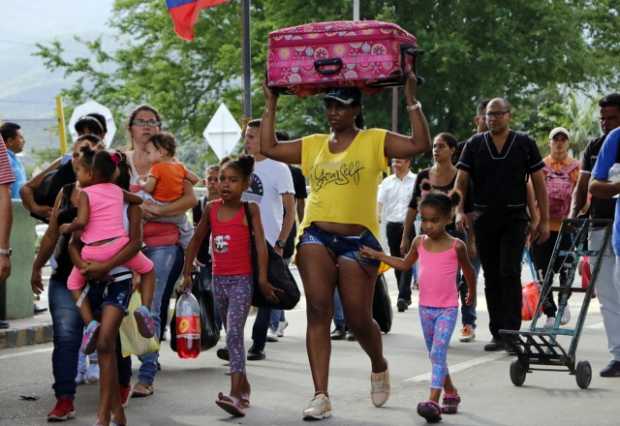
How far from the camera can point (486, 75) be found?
143 feet

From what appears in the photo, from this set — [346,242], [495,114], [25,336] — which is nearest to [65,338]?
[346,242]

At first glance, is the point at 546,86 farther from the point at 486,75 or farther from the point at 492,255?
the point at 492,255

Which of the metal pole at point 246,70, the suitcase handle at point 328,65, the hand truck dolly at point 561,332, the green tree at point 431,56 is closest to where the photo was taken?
the suitcase handle at point 328,65

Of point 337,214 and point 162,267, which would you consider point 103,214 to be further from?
point 162,267

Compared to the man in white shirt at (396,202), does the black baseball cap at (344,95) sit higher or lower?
higher

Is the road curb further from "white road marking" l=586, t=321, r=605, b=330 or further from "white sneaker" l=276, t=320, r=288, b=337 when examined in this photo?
"white road marking" l=586, t=321, r=605, b=330

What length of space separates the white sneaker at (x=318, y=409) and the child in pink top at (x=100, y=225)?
100 cm

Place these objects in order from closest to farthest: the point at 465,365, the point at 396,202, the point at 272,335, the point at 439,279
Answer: the point at 439,279 < the point at 465,365 < the point at 272,335 < the point at 396,202

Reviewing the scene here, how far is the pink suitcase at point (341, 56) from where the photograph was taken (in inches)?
307

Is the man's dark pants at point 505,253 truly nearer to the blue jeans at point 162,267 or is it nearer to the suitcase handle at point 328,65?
the blue jeans at point 162,267

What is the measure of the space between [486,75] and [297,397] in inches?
1391

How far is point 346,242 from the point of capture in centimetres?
799

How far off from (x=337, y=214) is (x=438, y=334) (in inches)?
35.8

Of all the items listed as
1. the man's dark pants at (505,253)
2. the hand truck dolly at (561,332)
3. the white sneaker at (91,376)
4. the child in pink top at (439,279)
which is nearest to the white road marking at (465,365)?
the man's dark pants at (505,253)
